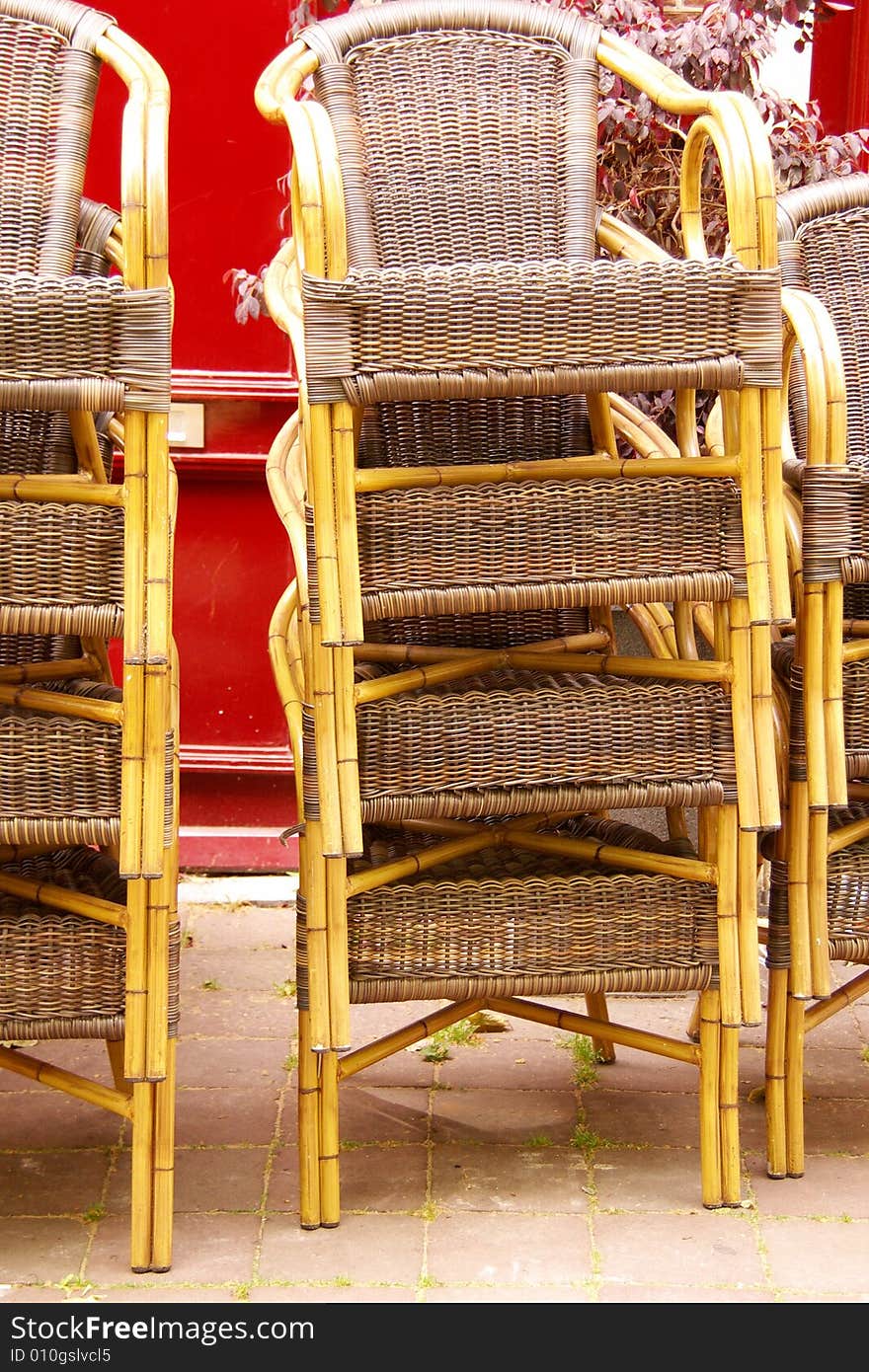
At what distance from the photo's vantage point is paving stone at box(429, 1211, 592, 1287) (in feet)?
6.71

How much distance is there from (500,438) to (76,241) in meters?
0.67

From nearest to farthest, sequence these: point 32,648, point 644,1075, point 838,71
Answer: point 32,648
point 644,1075
point 838,71

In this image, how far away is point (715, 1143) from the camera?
2236mm

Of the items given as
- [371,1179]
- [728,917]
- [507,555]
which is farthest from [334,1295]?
[507,555]

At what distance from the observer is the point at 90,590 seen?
1.94 m

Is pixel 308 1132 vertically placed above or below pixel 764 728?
below

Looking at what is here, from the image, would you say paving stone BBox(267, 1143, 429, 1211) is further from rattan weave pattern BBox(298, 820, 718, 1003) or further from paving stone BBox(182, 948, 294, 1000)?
paving stone BBox(182, 948, 294, 1000)

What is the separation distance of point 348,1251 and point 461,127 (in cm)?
154

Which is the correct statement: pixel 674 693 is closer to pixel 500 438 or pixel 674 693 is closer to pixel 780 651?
pixel 780 651

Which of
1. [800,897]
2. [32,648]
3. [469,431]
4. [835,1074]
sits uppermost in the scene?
[469,431]

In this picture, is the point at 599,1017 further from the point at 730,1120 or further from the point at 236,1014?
the point at 236,1014

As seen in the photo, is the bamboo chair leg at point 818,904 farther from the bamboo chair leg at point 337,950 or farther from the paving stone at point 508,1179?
the bamboo chair leg at point 337,950
